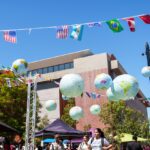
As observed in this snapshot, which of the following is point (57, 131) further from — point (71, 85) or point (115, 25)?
point (115, 25)

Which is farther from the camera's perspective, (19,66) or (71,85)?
(19,66)

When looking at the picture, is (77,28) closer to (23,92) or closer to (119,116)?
(119,116)

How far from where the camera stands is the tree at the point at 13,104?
117ft

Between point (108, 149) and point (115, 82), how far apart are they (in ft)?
15.3

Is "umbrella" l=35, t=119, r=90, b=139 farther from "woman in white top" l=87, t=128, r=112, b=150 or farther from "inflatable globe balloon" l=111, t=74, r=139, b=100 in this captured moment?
"woman in white top" l=87, t=128, r=112, b=150

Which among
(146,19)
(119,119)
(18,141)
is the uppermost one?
(146,19)

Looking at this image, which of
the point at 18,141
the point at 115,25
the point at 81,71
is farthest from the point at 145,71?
the point at 81,71

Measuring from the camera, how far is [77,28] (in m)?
12.4

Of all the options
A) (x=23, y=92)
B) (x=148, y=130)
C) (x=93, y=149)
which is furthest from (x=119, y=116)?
(x=93, y=149)

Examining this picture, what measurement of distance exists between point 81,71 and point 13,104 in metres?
20.3

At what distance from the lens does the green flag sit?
11.7 metres

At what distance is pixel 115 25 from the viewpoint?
11766 mm

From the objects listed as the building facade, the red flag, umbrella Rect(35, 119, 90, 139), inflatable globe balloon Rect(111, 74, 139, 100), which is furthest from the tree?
the red flag

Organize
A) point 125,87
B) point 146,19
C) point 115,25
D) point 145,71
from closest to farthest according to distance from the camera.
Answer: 1. point 146,19
2. point 115,25
3. point 125,87
4. point 145,71
